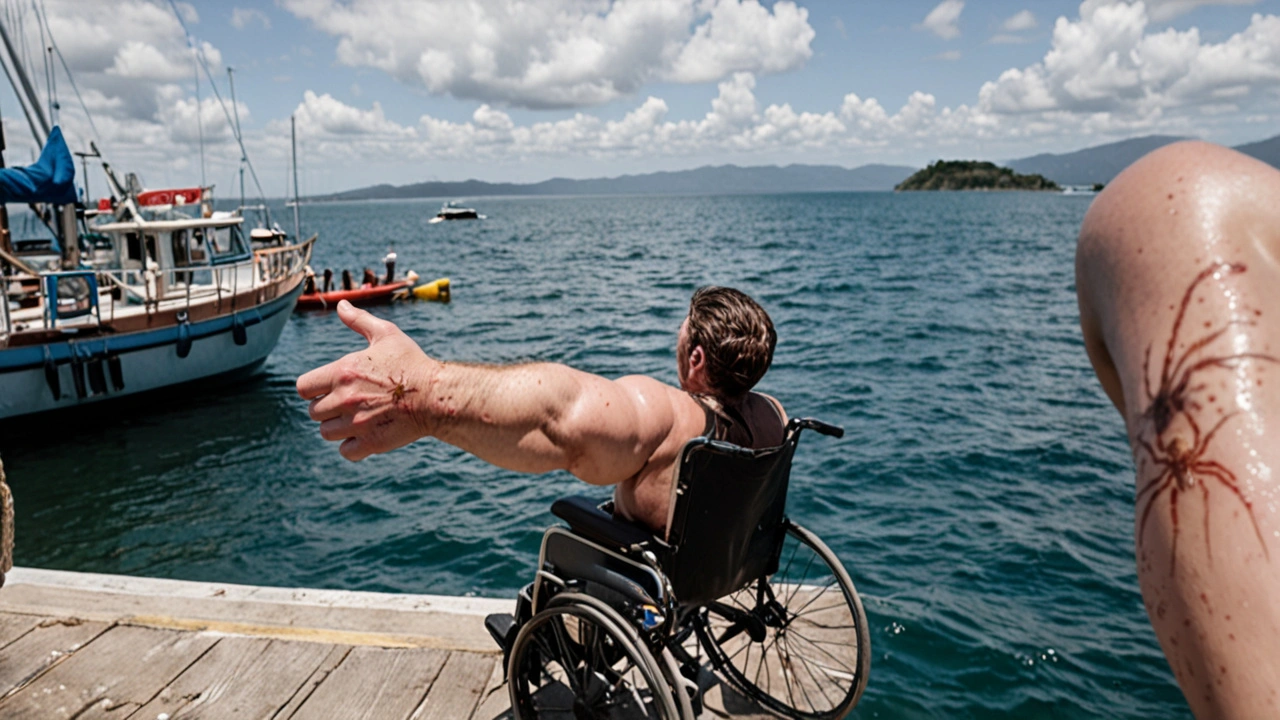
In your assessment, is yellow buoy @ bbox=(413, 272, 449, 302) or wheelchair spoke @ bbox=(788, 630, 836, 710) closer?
wheelchair spoke @ bbox=(788, 630, 836, 710)

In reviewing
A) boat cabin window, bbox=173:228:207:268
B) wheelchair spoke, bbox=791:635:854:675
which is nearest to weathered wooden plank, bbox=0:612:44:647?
wheelchair spoke, bbox=791:635:854:675

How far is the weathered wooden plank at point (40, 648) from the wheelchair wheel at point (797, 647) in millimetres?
2803

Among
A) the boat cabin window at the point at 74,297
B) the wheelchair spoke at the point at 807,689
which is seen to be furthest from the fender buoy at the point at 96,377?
the wheelchair spoke at the point at 807,689

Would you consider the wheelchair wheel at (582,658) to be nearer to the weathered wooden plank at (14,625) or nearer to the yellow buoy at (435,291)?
the weathered wooden plank at (14,625)

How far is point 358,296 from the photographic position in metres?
26.4

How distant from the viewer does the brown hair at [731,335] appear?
2.59 metres

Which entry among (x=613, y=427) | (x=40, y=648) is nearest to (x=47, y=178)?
(x=40, y=648)

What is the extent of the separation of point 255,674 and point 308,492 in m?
7.50

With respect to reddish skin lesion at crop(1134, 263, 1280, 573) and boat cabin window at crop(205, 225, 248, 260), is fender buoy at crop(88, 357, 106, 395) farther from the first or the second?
reddish skin lesion at crop(1134, 263, 1280, 573)

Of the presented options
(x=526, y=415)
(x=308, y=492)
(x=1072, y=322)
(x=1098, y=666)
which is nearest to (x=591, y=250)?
(x=1072, y=322)

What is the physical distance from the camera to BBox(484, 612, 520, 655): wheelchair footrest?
305cm

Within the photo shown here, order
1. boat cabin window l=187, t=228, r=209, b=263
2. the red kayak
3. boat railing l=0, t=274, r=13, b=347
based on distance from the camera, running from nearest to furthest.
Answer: boat railing l=0, t=274, r=13, b=347
boat cabin window l=187, t=228, r=209, b=263
the red kayak

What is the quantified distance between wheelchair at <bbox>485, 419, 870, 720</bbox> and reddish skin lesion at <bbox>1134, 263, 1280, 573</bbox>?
5.89 feet

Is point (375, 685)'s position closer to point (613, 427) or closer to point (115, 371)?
point (613, 427)
